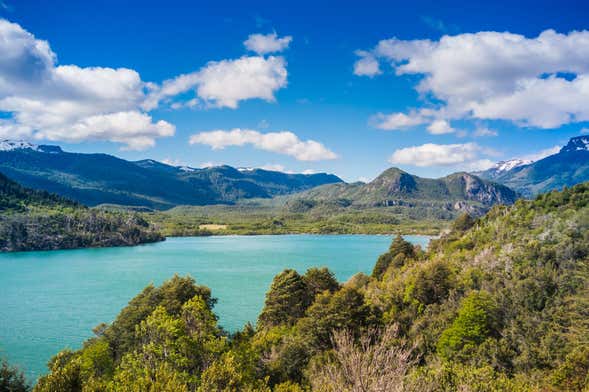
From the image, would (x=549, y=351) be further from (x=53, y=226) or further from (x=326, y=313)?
(x=53, y=226)

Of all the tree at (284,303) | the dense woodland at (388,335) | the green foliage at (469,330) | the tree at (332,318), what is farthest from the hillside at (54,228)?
the green foliage at (469,330)

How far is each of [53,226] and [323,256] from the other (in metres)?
107

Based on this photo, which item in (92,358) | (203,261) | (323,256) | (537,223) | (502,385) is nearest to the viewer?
(502,385)

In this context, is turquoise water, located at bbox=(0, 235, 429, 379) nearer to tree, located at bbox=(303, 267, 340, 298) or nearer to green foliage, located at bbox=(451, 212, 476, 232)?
tree, located at bbox=(303, 267, 340, 298)

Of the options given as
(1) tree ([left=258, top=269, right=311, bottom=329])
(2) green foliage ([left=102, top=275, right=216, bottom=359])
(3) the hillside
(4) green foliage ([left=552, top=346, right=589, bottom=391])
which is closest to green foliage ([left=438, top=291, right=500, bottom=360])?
(4) green foliage ([left=552, top=346, right=589, bottom=391])

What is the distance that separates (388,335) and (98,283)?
82.0 m

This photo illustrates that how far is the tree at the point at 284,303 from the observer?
40156 mm

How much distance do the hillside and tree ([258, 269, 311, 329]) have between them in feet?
459

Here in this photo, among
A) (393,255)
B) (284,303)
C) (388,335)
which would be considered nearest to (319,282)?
(284,303)

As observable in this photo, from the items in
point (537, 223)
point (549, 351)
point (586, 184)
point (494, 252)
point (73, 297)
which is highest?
point (586, 184)

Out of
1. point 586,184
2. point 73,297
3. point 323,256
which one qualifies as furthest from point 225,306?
point 323,256

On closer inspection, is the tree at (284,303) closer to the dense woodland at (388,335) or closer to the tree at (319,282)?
the dense woodland at (388,335)

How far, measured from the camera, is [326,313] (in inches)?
1264

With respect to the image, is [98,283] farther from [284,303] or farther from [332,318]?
[332,318]
